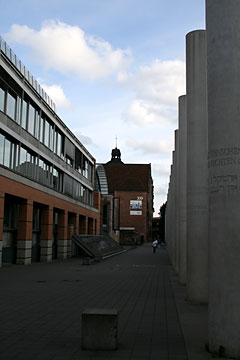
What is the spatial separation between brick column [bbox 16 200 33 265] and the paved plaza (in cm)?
969

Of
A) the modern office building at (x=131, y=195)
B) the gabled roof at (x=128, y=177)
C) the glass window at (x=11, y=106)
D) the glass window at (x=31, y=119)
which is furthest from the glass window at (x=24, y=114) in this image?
the gabled roof at (x=128, y=177)

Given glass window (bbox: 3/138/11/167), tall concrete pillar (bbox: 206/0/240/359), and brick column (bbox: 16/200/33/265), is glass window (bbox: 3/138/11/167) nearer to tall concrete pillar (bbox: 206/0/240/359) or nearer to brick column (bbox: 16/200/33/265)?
brick column (bbox: 16/200/33/265)

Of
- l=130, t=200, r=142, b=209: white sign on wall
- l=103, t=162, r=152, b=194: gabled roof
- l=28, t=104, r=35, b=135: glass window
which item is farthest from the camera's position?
l=103, t=162, r=152, b=194: gabled roof

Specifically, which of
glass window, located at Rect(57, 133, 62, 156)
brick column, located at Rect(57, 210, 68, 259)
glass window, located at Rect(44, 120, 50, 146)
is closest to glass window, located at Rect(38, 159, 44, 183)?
glass window, located at Rect(44, 120, 50, 146)

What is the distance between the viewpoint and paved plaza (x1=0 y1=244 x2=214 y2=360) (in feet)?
20.6

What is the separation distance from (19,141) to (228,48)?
66.0 feet

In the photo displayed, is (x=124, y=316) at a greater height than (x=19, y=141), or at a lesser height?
lesser

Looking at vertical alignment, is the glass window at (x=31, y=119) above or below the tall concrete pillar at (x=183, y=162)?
above

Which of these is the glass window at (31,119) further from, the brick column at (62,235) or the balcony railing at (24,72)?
the brick column at (62,235)

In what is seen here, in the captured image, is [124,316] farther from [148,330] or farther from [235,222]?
[235,222]

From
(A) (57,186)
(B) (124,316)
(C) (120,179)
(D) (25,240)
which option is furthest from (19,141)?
(C) (120,179)

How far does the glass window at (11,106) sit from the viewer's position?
78.6 feet

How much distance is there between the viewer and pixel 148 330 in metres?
7.87

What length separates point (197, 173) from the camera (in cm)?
1177
